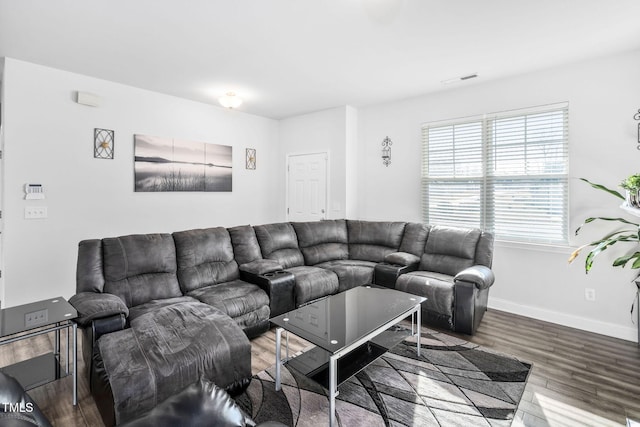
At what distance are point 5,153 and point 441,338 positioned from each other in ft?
15.5

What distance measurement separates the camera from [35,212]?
352 centimetres

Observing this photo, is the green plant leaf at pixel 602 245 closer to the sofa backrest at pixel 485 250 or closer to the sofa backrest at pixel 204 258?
the sofa backrest at pixel 485 250

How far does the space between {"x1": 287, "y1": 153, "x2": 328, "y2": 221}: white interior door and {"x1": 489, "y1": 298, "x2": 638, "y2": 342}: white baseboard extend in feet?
9.43

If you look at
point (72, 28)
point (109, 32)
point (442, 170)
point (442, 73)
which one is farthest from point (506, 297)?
point (72, 28)

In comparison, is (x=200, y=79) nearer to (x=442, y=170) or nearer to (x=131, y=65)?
(x=131, y=65)

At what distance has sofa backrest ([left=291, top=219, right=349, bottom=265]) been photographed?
4.32m

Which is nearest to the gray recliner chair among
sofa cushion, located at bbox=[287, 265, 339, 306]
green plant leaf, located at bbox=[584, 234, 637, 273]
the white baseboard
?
the white baseboard

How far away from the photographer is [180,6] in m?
2.44

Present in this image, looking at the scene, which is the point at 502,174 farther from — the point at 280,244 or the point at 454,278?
the point at 280,244

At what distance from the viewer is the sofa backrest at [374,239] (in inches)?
174

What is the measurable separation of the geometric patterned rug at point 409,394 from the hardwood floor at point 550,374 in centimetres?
14

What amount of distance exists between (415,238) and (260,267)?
206cm

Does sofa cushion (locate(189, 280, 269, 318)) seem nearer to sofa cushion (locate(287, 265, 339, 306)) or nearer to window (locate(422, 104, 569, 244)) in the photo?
sofa cushion (locate(287, 265, 339, 306))

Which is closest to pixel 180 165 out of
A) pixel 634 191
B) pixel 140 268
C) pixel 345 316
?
pixel 140 268
